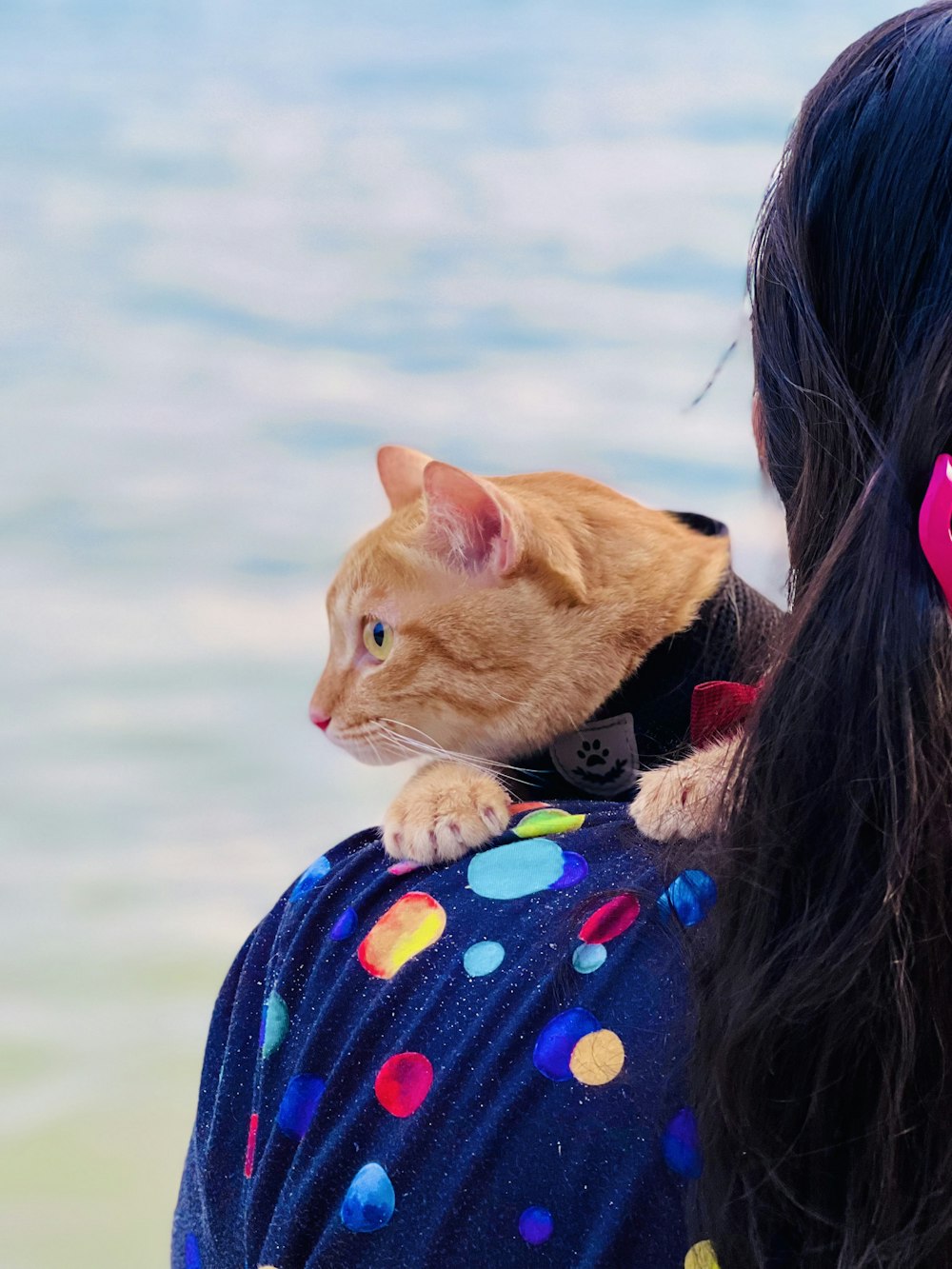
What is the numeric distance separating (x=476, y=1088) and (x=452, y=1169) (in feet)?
0.15

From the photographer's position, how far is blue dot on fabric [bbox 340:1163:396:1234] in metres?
0.74

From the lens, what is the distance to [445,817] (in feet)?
3.25

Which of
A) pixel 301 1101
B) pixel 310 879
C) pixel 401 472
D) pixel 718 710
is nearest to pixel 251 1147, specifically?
pixel 301 1101

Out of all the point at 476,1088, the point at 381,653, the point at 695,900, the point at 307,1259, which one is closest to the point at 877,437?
the point at 695,900

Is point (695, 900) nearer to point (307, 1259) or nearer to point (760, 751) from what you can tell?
point (760, 751)

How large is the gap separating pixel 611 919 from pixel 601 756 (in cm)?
45

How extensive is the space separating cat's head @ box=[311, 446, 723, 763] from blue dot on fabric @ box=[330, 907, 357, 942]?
1.50 ft

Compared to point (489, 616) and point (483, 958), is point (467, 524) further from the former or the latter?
point (483, 958)

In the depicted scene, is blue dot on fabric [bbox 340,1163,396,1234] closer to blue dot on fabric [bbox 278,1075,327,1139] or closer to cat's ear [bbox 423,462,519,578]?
blue dot on fabric [bbox 278,1075,327,1139]

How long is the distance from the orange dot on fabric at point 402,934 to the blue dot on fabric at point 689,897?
0.15 metres

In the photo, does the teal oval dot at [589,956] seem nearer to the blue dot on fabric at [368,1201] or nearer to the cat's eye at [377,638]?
the blue dot on fabric at [368,1201]

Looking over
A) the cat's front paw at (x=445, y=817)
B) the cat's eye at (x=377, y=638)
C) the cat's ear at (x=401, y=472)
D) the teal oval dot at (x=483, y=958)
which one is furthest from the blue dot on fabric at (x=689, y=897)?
the cat's ear at (x=401, y=472)

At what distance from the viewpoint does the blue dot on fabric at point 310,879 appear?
91 centimetres

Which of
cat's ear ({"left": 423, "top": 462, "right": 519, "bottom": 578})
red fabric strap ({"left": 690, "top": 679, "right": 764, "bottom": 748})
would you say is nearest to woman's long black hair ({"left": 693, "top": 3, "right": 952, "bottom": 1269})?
red fabric strap ({"left": 690, "top": 679, "right": 764, "bottom": 748})
